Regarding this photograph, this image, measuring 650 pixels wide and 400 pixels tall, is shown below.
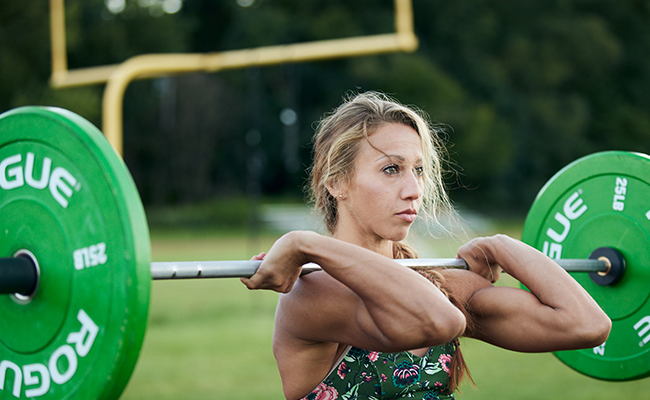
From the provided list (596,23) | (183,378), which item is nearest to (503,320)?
(183,378)

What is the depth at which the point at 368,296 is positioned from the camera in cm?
167

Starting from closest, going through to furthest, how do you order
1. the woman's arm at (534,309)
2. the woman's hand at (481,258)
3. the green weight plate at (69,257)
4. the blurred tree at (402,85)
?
the green weight plate at (69,257)
the woman's arm at (534,309)
the woman's hand at (481,258)
the blurred tree at (402,85)

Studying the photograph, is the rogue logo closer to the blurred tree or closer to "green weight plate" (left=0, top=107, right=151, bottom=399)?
"green weight plate" (left=0, top=107, right=151, bottom=399)

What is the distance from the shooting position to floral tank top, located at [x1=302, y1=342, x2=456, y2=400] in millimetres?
1873

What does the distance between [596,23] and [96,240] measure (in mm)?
38449

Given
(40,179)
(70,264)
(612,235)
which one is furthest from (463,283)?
(40,179)

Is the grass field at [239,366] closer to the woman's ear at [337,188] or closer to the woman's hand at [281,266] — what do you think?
the woman's ear at [337,188]

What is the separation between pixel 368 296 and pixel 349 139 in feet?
1.97

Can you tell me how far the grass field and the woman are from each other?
2.86 metres

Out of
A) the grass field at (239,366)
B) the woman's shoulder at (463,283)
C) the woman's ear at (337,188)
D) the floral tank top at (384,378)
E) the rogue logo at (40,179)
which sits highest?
the rogue logo at (40,179)

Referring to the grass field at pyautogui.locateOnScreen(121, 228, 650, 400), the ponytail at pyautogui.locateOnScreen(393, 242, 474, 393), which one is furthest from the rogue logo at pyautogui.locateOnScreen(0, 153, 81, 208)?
the grass field at pyautogui.locateOnScreen(121, 228, 650, 400)

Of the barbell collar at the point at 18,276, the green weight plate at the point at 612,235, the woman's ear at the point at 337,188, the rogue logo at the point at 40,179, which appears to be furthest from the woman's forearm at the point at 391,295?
the green weight plate at the point at 612,235

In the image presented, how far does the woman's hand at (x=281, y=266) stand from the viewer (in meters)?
1.74

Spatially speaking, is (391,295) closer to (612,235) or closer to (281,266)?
(281,266)
